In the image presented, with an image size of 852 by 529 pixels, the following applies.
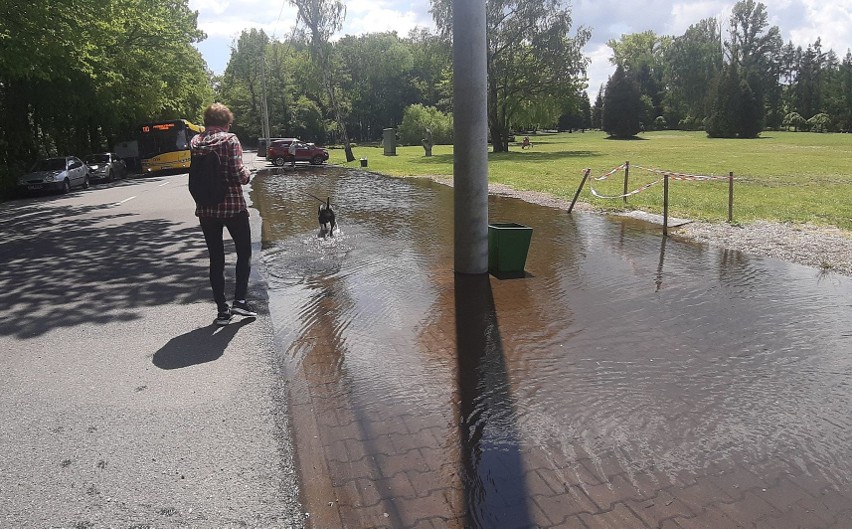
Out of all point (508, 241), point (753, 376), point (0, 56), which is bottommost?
point (753, 376)

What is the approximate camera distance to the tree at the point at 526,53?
43.8 m

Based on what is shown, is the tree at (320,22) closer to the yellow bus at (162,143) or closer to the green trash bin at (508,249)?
the yellow bus at (162,143)

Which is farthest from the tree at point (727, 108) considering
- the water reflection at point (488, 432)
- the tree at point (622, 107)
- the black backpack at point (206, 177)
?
the black backpack at point (206, 177)

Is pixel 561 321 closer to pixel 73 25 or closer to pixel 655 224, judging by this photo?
pixel 655 224

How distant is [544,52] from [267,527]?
4578 cm

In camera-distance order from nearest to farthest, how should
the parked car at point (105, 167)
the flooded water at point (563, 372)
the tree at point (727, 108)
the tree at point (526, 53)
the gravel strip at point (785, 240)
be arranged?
the flooded water at point (563, 372), the gravel strip at point (785, 240), the parked car at point (105, 167), the tree at point (526, 53), the tree at point (727, 108)

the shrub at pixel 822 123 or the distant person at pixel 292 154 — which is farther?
the shrub at pixel 822 123

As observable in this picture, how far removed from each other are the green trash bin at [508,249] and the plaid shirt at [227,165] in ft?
10.7

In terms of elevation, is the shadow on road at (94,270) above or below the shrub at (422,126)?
below

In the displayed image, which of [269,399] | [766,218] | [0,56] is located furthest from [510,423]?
[0,56]

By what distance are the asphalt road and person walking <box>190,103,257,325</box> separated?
45cm

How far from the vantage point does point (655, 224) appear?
12328 mm

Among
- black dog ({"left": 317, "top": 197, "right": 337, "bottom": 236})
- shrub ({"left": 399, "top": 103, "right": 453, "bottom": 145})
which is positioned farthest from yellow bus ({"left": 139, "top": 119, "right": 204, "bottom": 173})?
shrub ({"left": 399, "top": 103, "right": 453, "bottom": 145})

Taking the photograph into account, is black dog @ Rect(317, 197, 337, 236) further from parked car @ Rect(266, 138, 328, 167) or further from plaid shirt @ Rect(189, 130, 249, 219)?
parked car @ Rect(266, 138, 328, 167)
